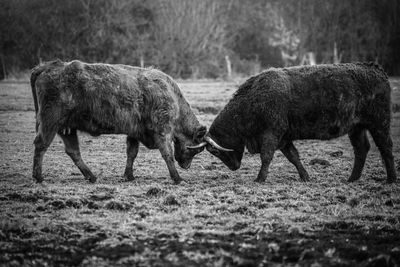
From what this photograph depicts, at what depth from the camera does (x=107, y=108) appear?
30.8ft

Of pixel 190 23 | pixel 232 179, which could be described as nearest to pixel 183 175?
pixel 232 179

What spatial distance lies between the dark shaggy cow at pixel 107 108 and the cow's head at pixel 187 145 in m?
0.02

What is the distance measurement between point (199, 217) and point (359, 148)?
4.76 metres

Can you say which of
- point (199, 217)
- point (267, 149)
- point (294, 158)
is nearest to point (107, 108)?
point (267, 149)

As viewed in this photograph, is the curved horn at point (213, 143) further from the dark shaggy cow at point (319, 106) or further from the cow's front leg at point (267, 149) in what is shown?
the cow's front leg at point (267, 149)

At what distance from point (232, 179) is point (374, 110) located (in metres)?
3.08

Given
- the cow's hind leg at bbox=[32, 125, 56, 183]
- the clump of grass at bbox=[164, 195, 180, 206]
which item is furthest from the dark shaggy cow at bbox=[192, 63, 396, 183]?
the cow's hind leg at bbox=[32, 125, 56, 183]

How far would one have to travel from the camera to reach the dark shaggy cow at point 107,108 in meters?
8.98

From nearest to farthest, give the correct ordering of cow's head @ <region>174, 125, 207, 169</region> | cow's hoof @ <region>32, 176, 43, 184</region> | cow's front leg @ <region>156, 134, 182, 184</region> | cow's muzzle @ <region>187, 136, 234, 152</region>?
cow's hoof @ <region>32, 176, 43, 184</region> < cow's front leg @ <region>156, 134, 182, 184</region> < cow's muzzle @ <region>187, 136, 234, 152</region> < cow's head @ <region>174, 125, 207, 169</region>

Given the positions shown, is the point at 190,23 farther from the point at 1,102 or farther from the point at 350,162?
the point at 350,162

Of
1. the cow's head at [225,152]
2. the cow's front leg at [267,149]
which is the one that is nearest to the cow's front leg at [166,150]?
the cow's head at [225,152]

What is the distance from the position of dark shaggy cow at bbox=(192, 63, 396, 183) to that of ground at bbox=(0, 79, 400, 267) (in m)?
0.88

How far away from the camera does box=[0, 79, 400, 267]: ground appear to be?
552 centimetres

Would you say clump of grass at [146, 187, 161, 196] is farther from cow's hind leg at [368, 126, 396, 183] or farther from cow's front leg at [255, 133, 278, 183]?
cow's hind leg at [368, 126, 396, 183]
